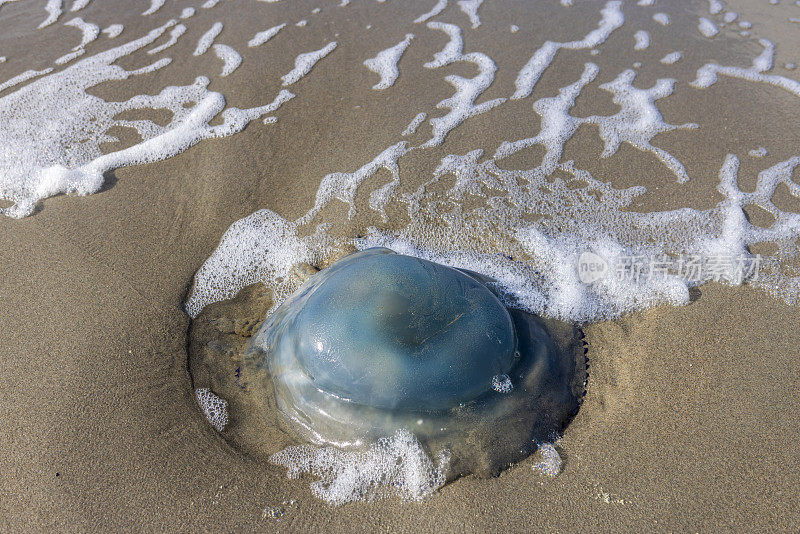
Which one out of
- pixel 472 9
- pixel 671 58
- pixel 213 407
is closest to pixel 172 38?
pixel 472 9

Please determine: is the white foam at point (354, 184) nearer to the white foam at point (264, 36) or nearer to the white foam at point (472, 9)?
the white foam at point (264, 36)

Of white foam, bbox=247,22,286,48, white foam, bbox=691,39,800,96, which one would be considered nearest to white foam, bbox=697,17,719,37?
white foam, bbox=691,39,800,96

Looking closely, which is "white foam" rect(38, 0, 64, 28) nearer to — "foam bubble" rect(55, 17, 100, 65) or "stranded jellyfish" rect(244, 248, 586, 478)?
"foam bubble" rect(55, 17, 100, 65)

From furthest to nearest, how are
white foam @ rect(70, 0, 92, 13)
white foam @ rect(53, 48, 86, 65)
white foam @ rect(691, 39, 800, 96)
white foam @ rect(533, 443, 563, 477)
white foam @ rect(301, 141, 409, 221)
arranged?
white foam @ rect(70, 0, 92, 13) → white foam @ rect(53, 48, 86, 65) → white foam @ rect(691, 39, 800, 96) → white foam @ rect(301, 141, 409, 221) → white foam @ rect(533, 443, 563, 477)

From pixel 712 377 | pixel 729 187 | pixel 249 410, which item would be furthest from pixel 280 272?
pixel 729 187

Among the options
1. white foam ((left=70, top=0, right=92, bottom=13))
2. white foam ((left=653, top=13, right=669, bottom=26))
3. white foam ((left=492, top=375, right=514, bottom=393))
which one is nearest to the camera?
white foam ((left=492, top=375, right=514, bottom=393))
